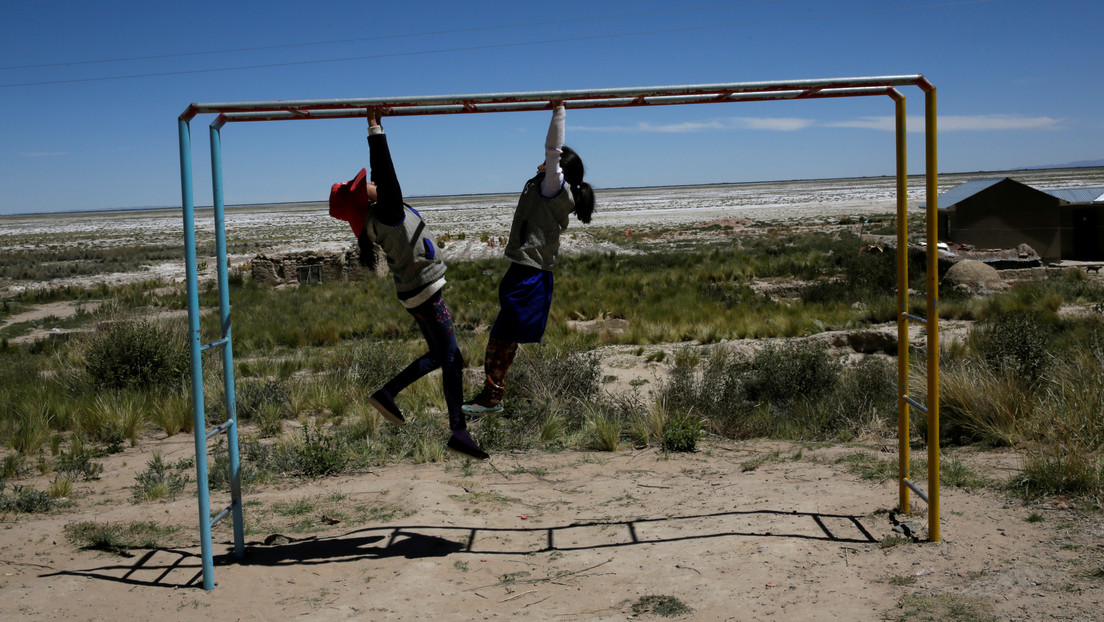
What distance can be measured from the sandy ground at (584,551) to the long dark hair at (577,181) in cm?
203

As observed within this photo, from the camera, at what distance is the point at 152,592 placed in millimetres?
4547

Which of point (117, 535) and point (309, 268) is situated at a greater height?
point (309, 268)

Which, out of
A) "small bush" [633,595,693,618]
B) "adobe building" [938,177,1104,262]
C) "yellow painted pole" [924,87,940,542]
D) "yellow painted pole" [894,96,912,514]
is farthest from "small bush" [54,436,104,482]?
"adobe building" [938,177,1104,262]

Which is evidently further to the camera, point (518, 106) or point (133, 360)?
point (133, 360)

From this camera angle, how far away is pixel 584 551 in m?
4.95

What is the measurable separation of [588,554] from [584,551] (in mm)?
59

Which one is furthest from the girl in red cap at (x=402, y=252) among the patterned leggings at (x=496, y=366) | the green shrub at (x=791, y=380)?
the green shrub at (x=791, y=380)

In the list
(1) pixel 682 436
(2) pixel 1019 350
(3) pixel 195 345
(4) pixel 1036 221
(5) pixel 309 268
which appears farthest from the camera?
(5) pixel 309 268

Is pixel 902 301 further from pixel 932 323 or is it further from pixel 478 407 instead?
pixel 478 407

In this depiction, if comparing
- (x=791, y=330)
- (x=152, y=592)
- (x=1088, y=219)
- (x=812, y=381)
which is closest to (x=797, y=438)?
(x=812, y=381)

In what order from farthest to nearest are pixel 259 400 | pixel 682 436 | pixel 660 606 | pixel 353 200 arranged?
pixel 259 400 → pixel 682 436 → pixel 353 200 → pixel 660 606

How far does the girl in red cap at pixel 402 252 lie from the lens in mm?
4496

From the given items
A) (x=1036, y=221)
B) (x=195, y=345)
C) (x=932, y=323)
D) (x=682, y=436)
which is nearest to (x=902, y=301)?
(x=932, y=323)

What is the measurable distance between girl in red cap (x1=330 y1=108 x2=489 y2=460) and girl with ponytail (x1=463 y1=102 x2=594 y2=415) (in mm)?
251
